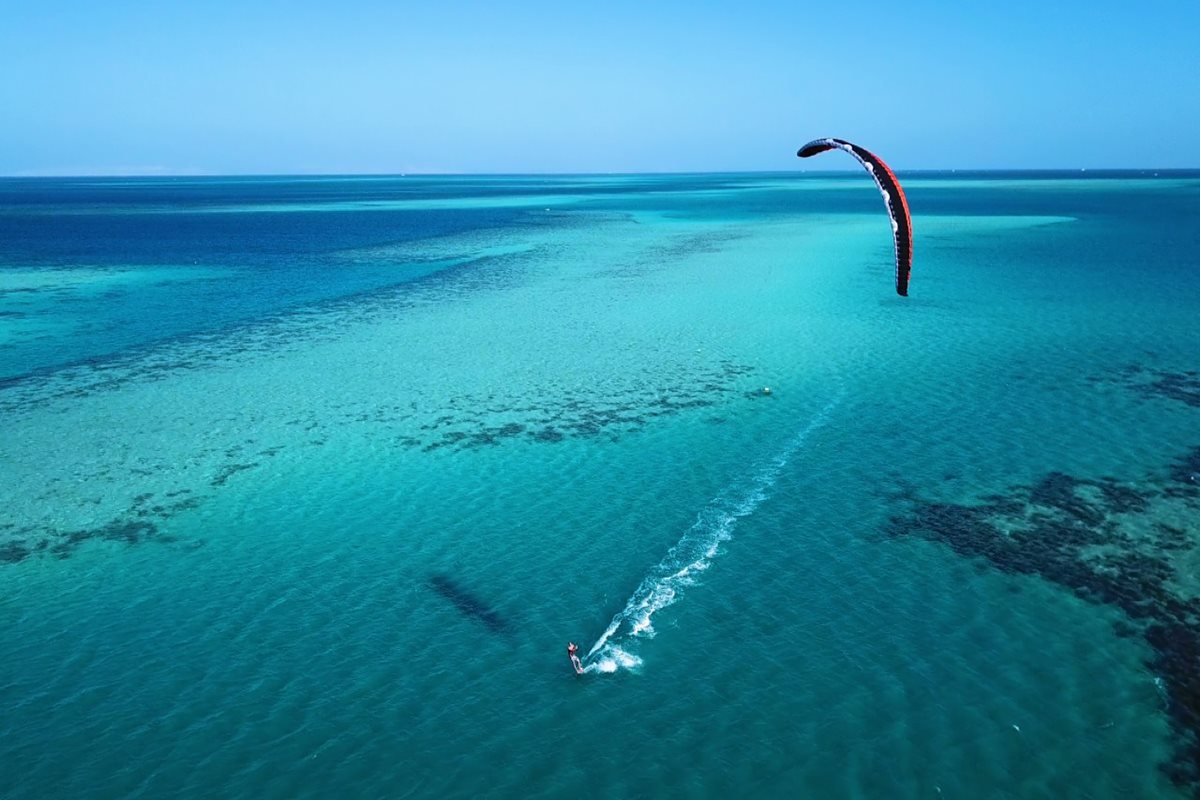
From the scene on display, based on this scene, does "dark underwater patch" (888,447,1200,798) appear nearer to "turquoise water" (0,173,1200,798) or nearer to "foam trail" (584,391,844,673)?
"turquoise water" (0,173,1200,798)

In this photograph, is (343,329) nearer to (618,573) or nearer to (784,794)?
(618,573)

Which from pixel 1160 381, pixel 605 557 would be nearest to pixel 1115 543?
pixel 605 557

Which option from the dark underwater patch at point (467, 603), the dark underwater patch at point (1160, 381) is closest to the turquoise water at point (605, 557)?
the dark underwater patch at point (467, 603)

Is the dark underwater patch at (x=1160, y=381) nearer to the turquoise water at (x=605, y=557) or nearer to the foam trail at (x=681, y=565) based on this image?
the turquoise water at (x=605, y=557)

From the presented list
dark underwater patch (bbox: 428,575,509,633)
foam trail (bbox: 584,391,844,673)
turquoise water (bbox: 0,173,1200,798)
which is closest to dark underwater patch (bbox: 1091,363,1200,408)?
turquoise water (bbox: 0,173,1200,798)

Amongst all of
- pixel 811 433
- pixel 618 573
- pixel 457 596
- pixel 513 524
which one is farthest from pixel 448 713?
pixel 811 433

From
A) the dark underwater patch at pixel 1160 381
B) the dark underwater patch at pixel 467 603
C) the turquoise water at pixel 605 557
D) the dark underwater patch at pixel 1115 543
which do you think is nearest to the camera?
the turquoise water at pixel 605 557
